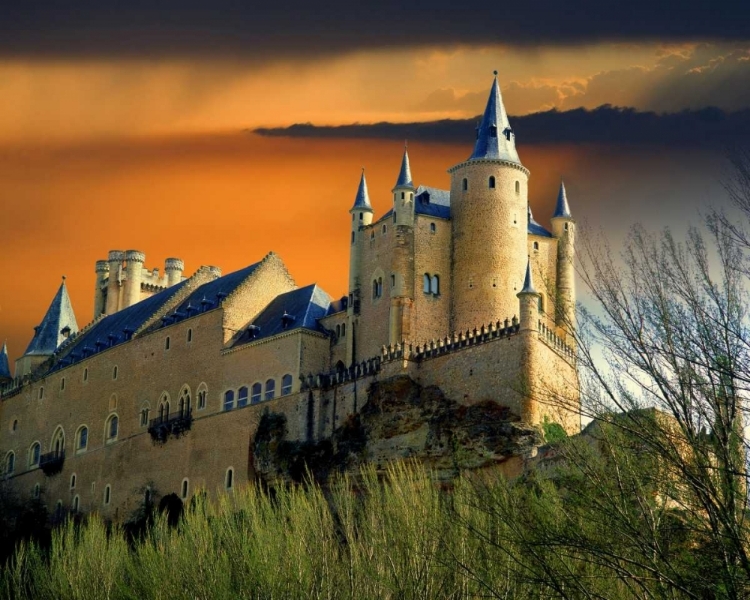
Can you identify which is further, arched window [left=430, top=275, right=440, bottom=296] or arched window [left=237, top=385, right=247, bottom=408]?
arched window [left=237, top=385, right=247, bottom=408]

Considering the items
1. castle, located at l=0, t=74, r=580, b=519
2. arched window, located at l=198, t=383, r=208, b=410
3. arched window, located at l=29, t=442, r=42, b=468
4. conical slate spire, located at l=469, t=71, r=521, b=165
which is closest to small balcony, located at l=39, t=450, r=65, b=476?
arched window, located at l=29, t=442, r=42, b=468

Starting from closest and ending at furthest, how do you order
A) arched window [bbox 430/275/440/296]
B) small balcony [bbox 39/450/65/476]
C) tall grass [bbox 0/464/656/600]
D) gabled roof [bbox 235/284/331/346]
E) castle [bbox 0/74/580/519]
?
tall grass [bbox 0/464/656/600] < castle [bbox 0/74/580/519] < arched window [bbox 430/275/440/296] < gabled roof [bbox 235/284/331/346] < small balcony [bbox 39/450/65/476]

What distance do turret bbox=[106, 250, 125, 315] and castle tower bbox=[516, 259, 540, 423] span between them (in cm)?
5052

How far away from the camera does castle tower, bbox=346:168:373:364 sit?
220 ft

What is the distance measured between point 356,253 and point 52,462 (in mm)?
30844

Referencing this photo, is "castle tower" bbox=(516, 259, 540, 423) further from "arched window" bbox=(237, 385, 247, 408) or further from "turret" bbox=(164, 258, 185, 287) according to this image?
"turret" bbox=(164, 258, 185, 287)

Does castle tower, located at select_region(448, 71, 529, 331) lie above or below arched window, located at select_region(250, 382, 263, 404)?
above

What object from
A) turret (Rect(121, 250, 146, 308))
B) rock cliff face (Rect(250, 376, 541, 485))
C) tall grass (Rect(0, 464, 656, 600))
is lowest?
tall grass (Rect(0, 464, 656, 600))

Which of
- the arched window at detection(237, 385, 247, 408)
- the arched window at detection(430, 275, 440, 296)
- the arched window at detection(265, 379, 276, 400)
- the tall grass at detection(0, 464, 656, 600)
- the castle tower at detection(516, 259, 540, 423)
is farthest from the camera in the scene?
the arched window at detection(237, 385, 247, 408)

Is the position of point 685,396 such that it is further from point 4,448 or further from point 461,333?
point 4,448

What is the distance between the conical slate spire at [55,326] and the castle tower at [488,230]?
44.0m

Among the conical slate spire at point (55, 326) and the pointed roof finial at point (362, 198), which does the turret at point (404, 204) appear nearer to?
the pointed roof finial at point (362, 198)

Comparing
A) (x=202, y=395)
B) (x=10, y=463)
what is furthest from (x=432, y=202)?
(x=10, y=463)

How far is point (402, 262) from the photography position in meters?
64.6
